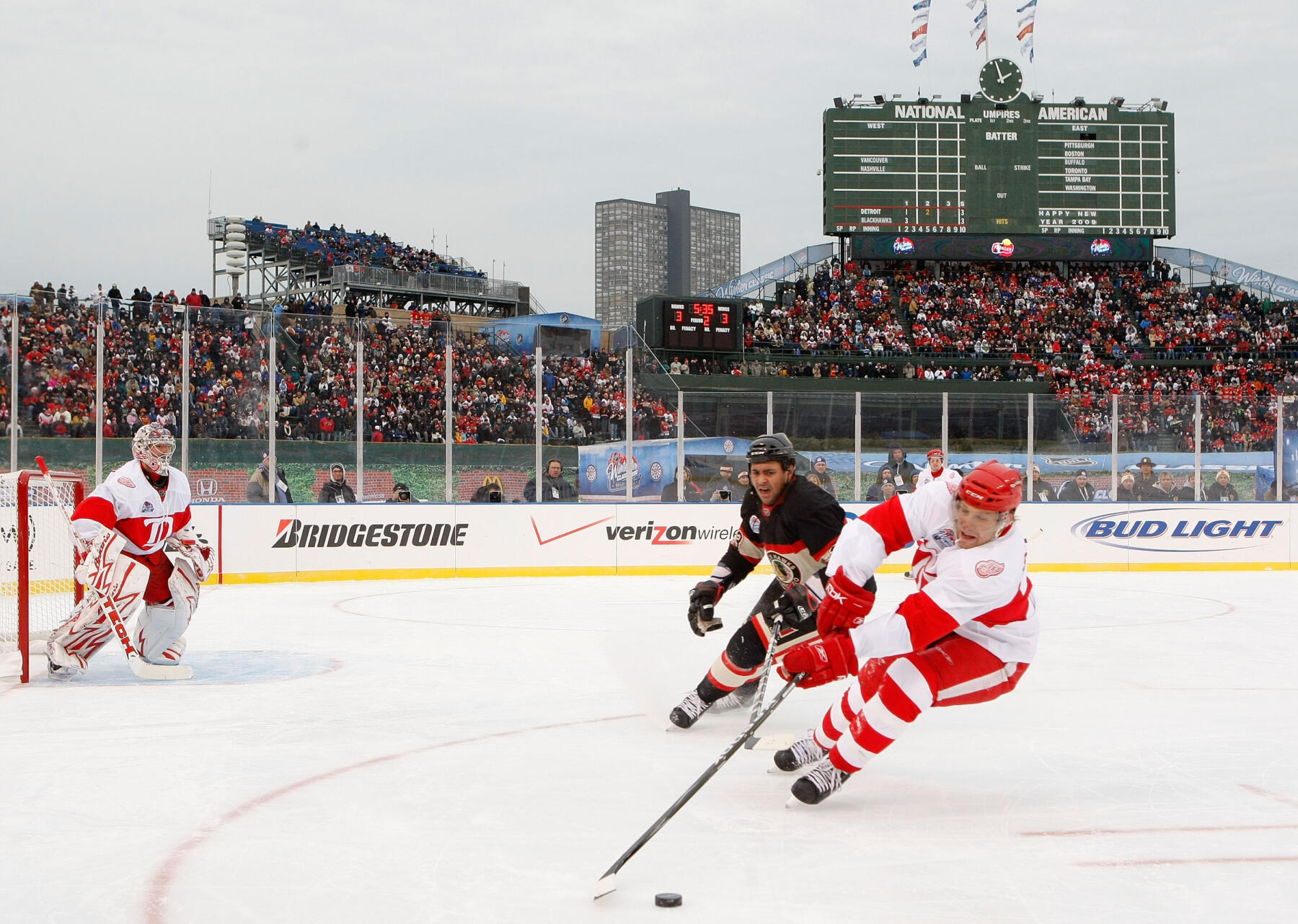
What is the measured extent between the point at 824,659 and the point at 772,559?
103 cm

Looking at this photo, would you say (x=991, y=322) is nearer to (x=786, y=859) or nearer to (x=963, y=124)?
(x=963, y=124)

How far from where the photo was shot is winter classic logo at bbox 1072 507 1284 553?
41.3 ft

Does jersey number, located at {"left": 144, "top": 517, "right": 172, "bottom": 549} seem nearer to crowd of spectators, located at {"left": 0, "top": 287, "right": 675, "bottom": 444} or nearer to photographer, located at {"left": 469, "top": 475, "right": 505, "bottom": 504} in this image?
crowd of spectators, located at {"left": 0, "top": 287, "right": 675, "bottom": 444}

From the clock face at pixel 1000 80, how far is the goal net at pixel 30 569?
23.3m

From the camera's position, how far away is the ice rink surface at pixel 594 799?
2.64 m

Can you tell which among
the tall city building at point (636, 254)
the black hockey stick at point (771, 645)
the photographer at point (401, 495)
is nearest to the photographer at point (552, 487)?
the photographer at point (401, 495)

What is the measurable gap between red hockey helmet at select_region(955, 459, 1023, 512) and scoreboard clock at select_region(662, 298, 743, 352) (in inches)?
879

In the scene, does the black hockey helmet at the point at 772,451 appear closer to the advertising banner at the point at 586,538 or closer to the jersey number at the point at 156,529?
the jersey number at the point at 156,529

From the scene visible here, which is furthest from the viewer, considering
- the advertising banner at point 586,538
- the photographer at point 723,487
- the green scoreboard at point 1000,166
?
the green scoreboard at point 1000,166

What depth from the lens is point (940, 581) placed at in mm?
3236

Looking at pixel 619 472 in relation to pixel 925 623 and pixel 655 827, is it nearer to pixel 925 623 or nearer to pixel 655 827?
pixel 925 623

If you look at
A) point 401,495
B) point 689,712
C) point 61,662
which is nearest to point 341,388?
point 401,495

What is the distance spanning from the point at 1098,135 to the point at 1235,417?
49.1 feet

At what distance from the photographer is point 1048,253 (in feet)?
88.9
